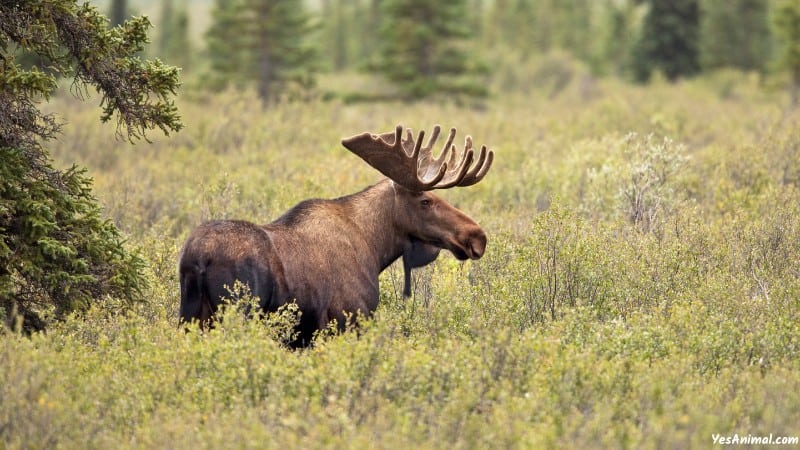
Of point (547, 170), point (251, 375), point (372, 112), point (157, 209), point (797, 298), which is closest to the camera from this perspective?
point (251, 375)

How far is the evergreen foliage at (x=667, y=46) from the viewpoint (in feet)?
111

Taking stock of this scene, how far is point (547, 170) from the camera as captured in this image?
43.3ft

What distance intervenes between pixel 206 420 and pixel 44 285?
2.14 metres

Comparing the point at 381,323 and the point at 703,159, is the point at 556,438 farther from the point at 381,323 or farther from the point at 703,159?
the point at 703,159

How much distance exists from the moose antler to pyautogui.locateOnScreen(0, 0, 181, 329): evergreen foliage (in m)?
1.36

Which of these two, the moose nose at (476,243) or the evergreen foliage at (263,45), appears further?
the evergreen foliage at (263,45)

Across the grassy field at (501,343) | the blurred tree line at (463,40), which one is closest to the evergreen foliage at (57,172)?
the grassy field at (501,343)

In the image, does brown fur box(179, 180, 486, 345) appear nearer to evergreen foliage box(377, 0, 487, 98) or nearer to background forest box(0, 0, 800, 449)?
background forest box(0, 0, 800, 449)

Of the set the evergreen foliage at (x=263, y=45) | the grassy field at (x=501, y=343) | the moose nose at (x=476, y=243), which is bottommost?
the grassy field at (x=501, y=343)

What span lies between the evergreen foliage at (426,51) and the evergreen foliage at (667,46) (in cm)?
1117

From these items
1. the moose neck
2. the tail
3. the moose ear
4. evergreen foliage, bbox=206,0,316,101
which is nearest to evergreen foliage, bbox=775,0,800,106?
evergreen foliage, bbox=206,0,316,101

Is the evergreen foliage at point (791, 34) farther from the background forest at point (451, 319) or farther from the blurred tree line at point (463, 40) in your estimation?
the background forest at point (451, 319)

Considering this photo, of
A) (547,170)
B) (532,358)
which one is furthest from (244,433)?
(547,170)

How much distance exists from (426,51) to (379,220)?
1855 centimetres
